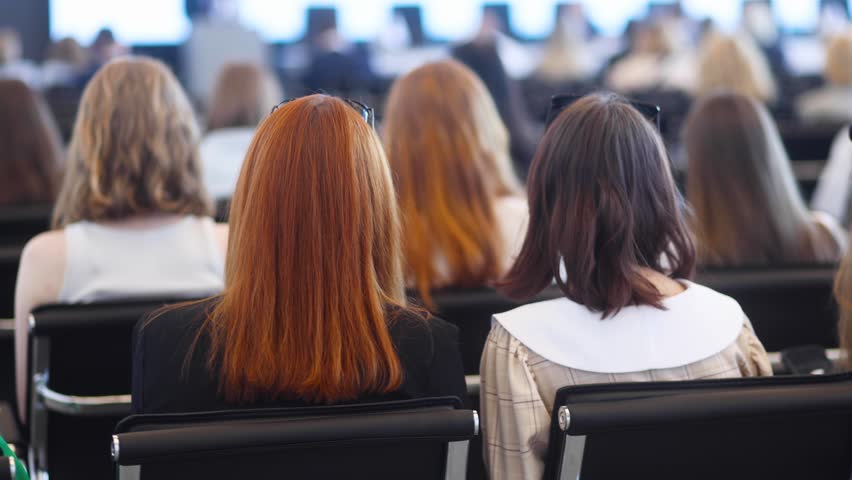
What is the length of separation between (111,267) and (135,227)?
0.37ft

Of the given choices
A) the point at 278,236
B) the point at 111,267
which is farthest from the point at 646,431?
the point at 111,267

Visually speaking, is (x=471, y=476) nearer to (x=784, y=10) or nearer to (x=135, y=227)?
(x=135, y=227)

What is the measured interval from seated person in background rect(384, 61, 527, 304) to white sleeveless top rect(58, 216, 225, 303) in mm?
482

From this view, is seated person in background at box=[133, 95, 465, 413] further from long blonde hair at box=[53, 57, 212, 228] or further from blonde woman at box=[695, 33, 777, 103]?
blonde woman at box=[695, 33, 777, 103]

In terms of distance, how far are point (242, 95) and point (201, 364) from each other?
2790 millimetres

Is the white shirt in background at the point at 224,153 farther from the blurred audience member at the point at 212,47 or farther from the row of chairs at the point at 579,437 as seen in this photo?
the blurred audience member at the point at 212,47

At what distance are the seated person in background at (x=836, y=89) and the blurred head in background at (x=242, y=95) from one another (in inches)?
129

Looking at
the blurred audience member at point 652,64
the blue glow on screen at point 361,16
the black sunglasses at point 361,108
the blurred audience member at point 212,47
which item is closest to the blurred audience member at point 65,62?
the blue glow on screen at point 361,16

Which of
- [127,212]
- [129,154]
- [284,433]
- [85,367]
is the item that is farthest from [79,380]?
[284,433]

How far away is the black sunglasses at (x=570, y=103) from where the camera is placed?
5.50 ft

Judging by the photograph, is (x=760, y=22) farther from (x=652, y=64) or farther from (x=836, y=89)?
(x=836, y=89)

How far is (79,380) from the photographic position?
6.14ft

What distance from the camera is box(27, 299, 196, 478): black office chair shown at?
179 cm

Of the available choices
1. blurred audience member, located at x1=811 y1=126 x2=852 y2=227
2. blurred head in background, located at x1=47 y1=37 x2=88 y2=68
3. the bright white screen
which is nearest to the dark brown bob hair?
blurred audience member, located at x1=811 y1=126 x2=852 y2=227
